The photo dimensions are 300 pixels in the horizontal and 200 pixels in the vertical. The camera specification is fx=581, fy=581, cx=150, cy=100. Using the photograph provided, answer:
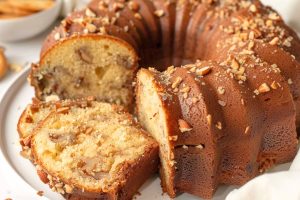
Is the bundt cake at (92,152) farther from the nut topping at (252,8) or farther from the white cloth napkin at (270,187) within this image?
the nut topping at (252,8)

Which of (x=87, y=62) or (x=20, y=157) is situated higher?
(x=87, y=62)

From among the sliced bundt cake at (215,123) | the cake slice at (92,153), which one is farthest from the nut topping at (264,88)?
the cake slice at (92,153)

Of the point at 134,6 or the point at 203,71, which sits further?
the point at 134,6

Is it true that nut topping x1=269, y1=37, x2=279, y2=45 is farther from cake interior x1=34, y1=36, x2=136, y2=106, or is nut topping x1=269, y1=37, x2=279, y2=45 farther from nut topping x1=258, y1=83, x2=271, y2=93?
cake interior x1=34, y1=36, x2=136, y2=106

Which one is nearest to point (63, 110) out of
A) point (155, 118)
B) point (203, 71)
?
point (155, 118)

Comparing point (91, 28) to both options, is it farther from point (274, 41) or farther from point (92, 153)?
point (274, 41)

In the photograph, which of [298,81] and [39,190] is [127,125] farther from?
[298,81]

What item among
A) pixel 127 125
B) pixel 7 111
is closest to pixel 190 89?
pixel 127 125

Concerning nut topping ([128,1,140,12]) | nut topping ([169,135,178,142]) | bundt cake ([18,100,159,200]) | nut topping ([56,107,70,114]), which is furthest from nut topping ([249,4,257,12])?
nut topping ([56,107,70,114])
